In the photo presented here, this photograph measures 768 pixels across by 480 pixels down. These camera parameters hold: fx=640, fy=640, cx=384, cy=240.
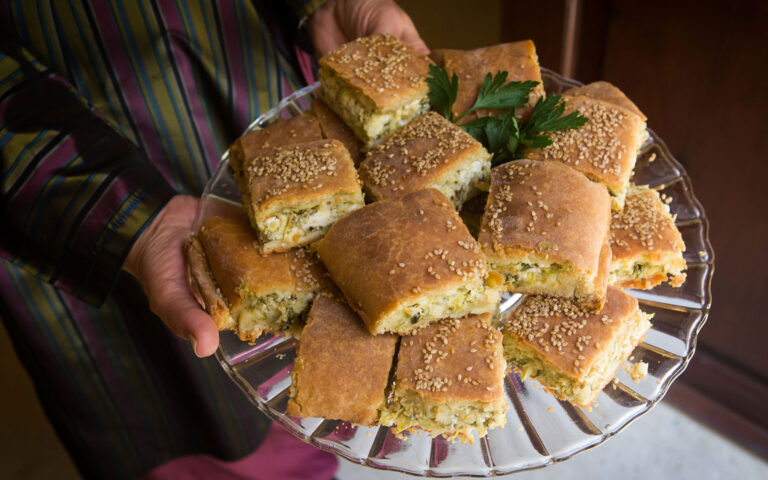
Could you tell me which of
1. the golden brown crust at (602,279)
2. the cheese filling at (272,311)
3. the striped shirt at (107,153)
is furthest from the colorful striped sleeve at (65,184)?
the golden brown crust at (602,279)

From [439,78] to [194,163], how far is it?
985mm

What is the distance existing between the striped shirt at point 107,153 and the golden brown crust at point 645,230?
4.43 ft

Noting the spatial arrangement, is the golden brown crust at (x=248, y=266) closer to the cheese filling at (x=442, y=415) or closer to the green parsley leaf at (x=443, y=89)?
the cheese filling at (x=442, y=415)

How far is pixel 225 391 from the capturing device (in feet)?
9.61

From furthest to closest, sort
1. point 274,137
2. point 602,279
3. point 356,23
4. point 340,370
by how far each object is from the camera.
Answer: point 356,23 < point 274,137 < point 602,279 < point 340,370

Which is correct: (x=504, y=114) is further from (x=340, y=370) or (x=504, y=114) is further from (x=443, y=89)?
(x=340, y=370)

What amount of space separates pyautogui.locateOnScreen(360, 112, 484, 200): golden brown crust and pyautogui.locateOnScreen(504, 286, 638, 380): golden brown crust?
0.49 metres

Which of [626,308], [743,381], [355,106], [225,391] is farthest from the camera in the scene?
[743,381]

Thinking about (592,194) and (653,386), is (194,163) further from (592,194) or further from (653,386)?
(653,386)

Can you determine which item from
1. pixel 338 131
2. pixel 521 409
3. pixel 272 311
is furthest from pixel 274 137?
pixel 521 409

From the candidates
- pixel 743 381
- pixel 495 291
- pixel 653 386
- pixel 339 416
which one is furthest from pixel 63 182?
pixel 743 381

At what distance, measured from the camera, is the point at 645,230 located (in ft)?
6.31

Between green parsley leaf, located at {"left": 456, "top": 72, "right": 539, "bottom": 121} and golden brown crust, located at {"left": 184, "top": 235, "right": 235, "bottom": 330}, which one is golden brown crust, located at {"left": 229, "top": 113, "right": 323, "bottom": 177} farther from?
green parsley leaf, located at {"left": 456, "top": 72, "right": 539, "bottom": 121}

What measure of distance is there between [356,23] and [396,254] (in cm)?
126
